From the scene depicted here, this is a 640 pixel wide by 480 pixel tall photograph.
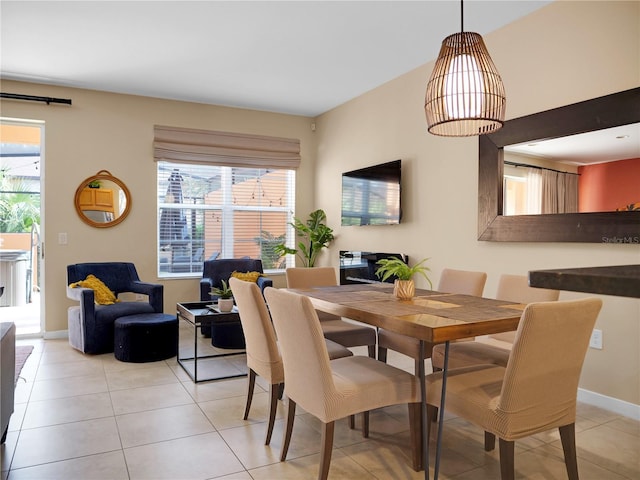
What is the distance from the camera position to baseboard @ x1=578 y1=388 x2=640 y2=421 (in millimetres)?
2873

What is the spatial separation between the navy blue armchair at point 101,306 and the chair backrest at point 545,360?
361 centimetres

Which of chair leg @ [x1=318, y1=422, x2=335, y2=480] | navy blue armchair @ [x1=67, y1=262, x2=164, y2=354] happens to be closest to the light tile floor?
chair leg @ [x1=318, y1=422, x2=335, y2=480]

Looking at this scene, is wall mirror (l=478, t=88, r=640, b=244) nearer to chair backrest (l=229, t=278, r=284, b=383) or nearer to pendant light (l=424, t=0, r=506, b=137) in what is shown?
pendant light (l=424, t=0, r=506, b=137)

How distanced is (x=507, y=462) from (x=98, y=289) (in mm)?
4051

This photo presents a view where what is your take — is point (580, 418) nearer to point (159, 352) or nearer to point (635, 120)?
point (635, 120)

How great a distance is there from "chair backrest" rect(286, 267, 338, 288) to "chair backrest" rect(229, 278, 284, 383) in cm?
105

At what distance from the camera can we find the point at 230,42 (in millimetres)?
3922

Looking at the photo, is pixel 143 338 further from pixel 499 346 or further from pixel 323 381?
pixel 499 346

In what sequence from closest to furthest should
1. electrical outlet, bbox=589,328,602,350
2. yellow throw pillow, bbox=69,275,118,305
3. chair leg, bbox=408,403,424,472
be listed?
chair leg, bbox=408,403,424,472 < electrical outlet, bbox=589,328,602,350 < yellow throw pillow, bbox=69,275,118,305

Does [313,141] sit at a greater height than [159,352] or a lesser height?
greater

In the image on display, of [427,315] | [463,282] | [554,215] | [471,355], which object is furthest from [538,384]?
[554,215]

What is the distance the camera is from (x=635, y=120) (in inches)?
108

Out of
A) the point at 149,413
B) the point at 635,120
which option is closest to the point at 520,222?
the point at 635,120

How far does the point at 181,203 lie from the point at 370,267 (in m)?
2.49
